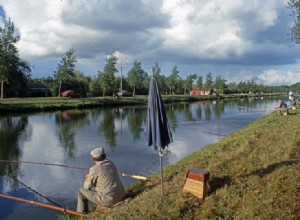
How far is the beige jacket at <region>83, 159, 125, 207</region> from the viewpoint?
8.06m

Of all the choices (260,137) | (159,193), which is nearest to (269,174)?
(159,193)

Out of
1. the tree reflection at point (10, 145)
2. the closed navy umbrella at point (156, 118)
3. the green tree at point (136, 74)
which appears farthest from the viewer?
the green tree at point (136, 74)

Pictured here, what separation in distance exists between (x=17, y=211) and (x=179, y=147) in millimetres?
11413

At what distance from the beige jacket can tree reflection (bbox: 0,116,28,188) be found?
595 centimetres

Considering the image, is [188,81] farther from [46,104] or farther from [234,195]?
[234,195]

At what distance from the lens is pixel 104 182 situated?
26.6 ft

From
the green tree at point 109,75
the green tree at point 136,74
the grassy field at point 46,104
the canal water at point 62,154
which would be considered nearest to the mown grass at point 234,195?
the canal water at point 62,154

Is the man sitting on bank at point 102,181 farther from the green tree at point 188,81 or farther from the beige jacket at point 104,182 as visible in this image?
the green tree at point 188,81

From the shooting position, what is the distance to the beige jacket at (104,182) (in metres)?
8.06

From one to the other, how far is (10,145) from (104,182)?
15.6 meters

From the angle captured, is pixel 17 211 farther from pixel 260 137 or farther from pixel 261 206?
pixel 260 137

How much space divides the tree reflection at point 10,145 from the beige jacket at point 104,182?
5.95 metres

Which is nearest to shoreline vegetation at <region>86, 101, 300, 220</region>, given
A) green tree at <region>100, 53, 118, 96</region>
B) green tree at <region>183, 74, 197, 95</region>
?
green tree at <region>100, 53, 118, 96</region>

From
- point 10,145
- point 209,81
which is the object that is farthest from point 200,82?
point 10,145
